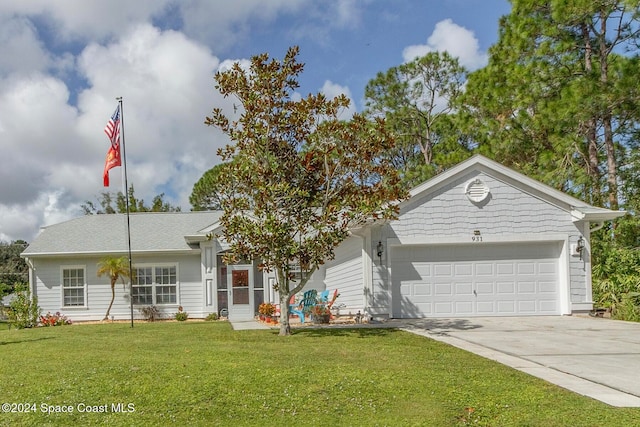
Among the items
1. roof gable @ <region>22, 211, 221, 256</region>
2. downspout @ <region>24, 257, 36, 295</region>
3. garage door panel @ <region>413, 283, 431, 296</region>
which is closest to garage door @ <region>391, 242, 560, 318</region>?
garage door panel @ <region>413, 283, 431, 296</region>

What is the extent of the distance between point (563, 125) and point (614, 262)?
587 cm

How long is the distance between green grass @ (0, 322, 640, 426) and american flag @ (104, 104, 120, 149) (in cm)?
800

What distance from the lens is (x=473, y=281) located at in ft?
53.3

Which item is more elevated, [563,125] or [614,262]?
[563,125]

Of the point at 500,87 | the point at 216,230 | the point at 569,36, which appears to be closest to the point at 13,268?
the point at 216,230

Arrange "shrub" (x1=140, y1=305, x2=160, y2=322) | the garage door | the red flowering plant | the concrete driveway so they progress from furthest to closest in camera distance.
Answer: "shrub" (x1=140, y1=305, x2=160, y2=322) < the red flowering plant < the garage door < the concrete driveway

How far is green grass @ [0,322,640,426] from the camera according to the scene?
589 cm

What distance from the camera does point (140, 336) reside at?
12906mm

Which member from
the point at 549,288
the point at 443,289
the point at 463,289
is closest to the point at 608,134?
the point at 549,288

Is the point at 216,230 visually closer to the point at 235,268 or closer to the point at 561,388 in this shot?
the point at 235,268

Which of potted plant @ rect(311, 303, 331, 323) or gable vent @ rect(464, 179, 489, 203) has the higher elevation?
gable vent @ rect(464, 179, 489, 203)

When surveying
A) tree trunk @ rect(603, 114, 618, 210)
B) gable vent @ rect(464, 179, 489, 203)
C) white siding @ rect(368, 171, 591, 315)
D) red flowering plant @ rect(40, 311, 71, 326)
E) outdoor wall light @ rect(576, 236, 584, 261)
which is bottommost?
red flowering plant @ rect(40, 311, 71, 326)

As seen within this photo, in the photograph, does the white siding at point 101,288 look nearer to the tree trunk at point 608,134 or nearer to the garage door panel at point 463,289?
the garage door panel at point 463,289

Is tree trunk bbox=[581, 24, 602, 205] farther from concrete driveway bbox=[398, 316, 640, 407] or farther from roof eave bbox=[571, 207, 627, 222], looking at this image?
concrete driveway bbox=[398, 316, 640, 407]
